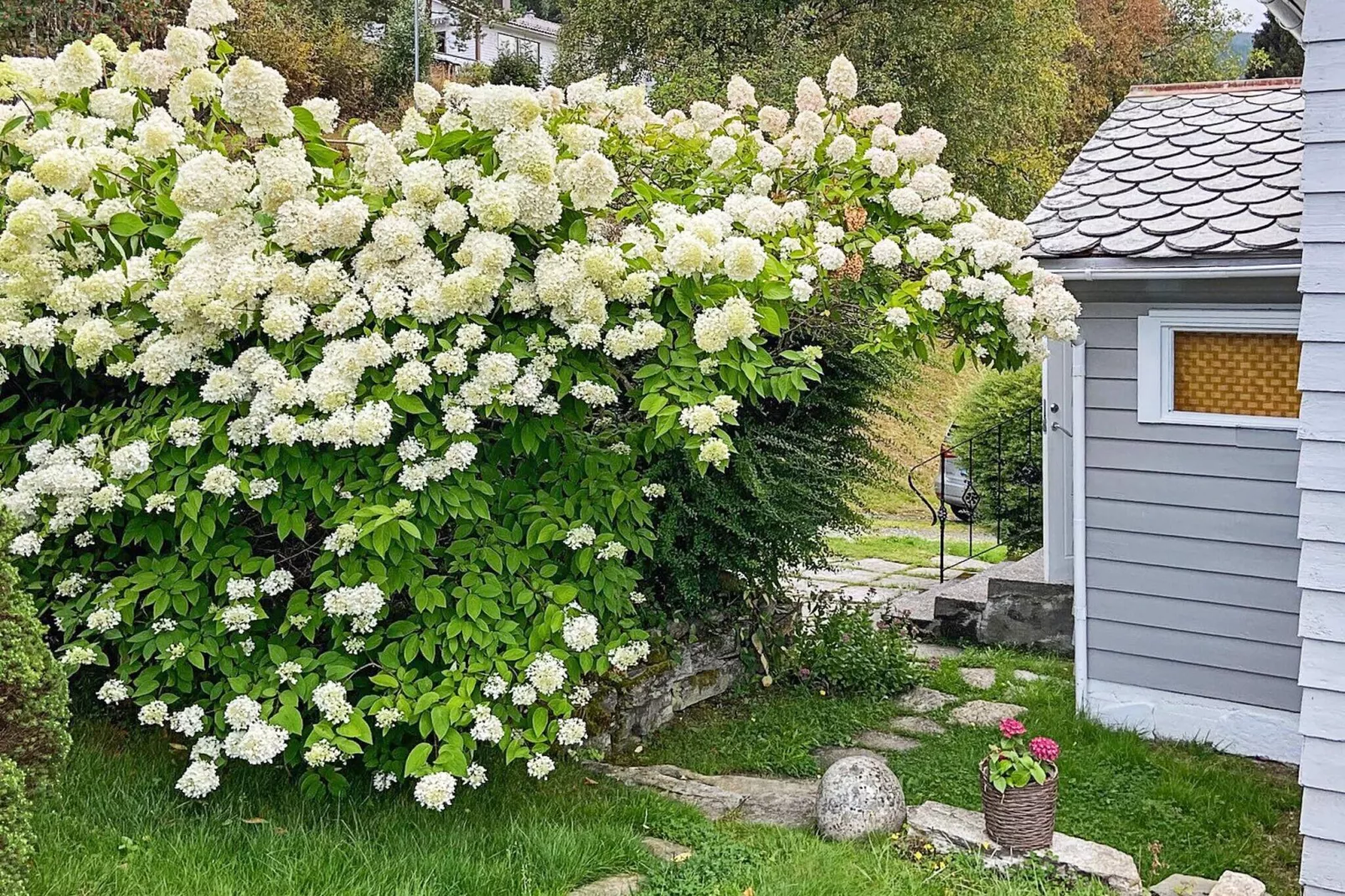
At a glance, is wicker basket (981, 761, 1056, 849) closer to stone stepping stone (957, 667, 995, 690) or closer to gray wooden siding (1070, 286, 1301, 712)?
gray wooden siding (1070, 286, 1301, 712)

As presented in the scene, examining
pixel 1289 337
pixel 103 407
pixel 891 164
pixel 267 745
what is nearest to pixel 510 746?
pixel 267 745

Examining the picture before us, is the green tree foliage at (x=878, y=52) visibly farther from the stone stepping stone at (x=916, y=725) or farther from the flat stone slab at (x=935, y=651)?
the stone stepping stone at (x=916, y=725)

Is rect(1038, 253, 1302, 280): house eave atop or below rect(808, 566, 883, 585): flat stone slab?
atop

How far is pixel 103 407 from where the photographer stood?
3.62 meters

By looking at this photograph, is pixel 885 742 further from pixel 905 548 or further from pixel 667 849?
pixel 905 548

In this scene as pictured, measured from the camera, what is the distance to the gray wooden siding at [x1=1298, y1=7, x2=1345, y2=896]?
315 cm

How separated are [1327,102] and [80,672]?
15.2ft

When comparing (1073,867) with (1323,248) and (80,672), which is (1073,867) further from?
(80,672)

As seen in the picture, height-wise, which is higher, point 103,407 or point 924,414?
point 103,407

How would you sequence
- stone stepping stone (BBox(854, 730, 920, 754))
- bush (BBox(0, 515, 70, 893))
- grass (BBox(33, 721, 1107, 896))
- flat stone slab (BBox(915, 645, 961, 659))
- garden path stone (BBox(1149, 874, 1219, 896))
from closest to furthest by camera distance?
bush (BBox(0, 515, 70, 893))
grass (BBox(33, 721, 1107, 896))
garden path stone (BBox(1149, 874, 1219, 896))
stone stepping stone (BBox(854, 730, 920, 754))
flat stone slab (BBox(915, 645, 961, 659))

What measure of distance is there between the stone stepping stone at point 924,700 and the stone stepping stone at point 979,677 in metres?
0.27

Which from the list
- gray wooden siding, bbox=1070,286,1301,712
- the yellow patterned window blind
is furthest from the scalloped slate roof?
the yellow patterned window blind

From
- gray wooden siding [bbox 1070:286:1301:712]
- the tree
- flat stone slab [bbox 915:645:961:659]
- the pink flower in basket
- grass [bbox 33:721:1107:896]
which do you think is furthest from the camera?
Answer: the tree

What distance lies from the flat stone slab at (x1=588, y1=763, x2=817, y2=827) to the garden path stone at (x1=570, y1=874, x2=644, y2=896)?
27.6 inches
